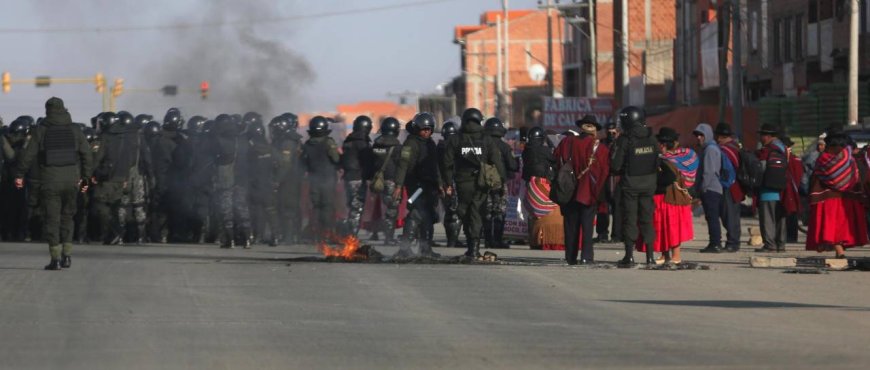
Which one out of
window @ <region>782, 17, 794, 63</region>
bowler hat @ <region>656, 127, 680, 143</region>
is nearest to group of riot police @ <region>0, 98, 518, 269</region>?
bowler hat @ <region>656, 127, 680, 143</region>

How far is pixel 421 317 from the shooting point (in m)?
12.5

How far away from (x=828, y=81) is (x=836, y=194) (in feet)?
89.6

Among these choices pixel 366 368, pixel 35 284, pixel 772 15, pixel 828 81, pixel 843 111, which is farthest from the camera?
pixel 772 15

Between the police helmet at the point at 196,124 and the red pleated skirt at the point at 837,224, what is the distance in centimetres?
912

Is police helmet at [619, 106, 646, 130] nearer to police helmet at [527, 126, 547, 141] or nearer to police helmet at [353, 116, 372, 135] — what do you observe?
police helmet at [527, 126, 547, 141]

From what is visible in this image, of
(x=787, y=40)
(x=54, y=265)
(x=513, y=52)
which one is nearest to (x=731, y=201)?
(x=54, y=265)

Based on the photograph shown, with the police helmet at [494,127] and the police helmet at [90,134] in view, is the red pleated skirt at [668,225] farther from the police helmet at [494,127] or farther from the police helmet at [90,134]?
the police helmet at [90,134]

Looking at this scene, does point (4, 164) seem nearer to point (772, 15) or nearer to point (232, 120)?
point (232, 120)

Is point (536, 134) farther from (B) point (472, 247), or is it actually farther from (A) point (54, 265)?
(A) point (54, 265)

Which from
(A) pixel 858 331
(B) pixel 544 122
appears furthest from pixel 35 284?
(B) pixel 544 122

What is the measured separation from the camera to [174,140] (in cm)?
2411

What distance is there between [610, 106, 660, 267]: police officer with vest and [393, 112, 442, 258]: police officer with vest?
325 centimetres

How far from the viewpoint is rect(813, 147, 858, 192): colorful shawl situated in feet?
61.6

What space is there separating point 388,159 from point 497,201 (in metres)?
1.61
